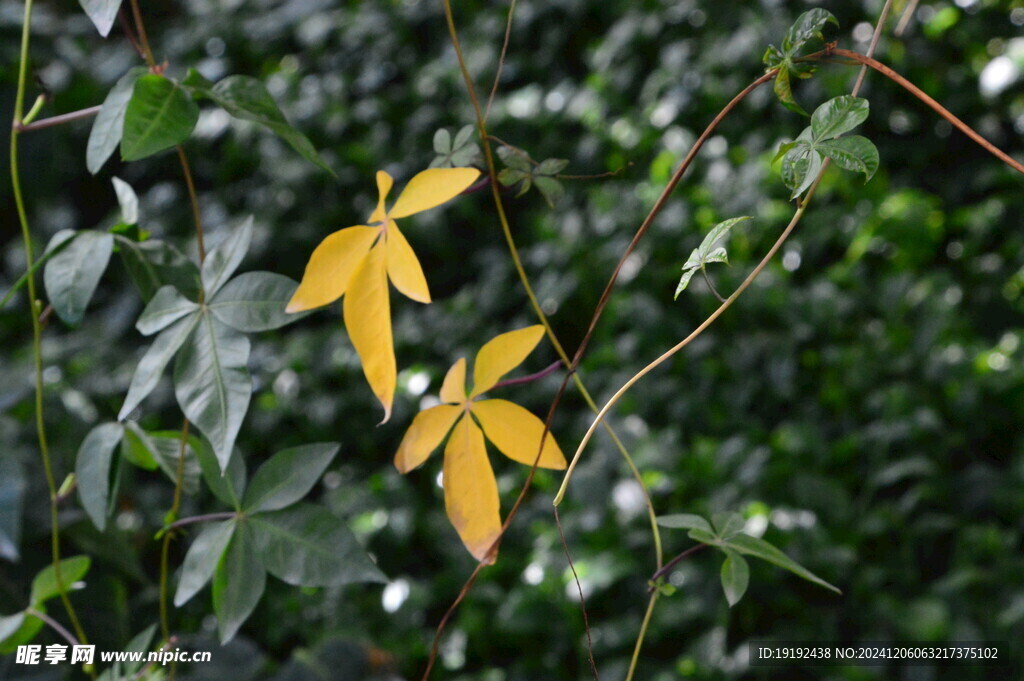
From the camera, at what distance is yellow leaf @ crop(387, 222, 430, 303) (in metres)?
0.39

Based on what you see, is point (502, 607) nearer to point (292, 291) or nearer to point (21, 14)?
point (292, 291)

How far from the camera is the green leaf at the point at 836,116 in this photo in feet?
1.13

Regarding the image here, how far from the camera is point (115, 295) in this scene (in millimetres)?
2061

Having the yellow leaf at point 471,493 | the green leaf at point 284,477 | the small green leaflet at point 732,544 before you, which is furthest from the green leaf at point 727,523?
the green leaf at point 284,477

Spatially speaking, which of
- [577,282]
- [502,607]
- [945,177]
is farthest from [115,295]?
[945,177]

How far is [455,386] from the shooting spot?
43 centimetres

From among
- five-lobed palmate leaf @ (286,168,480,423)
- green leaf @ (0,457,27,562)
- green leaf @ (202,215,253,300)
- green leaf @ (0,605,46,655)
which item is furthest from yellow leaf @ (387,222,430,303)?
green leaf @ (0,457,27,562)

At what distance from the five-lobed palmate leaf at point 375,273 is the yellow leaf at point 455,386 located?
41mm

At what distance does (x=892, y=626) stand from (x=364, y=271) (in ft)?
3.31

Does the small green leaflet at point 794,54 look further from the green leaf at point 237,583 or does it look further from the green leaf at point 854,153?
the green leaf at point 237,583

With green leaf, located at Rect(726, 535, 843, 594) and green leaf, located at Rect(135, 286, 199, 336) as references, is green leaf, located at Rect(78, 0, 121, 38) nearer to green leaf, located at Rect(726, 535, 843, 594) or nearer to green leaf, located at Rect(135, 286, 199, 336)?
green leaf, located at Rect(135, 286, 199, 336)

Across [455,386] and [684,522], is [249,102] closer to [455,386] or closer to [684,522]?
[455,386]

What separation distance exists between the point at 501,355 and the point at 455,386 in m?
0.03

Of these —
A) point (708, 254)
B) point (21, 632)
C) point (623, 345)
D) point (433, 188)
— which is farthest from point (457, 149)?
point (623, 345)
